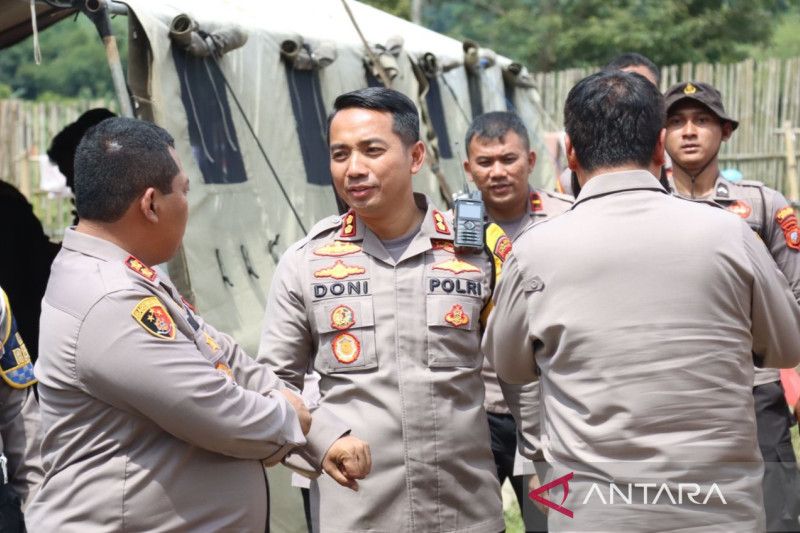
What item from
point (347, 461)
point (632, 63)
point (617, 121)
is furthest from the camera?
point (632, 63)

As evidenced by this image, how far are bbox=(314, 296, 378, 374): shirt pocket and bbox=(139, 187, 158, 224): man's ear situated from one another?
815mm

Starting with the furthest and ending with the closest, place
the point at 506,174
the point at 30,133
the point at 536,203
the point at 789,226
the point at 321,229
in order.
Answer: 1. the point at 30,133
2. the point at 536,203
3. the point at 506,174
4. the point at 789,226
5. the point at 321,229

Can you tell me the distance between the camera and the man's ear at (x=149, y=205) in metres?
2.64

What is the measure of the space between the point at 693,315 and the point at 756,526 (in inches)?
20.9

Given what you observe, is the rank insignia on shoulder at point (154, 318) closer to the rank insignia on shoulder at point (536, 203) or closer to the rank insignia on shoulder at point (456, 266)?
the rank insignia on shoulder at point (456, 266)

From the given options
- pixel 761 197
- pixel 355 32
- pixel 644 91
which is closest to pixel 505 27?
pixel 355 32

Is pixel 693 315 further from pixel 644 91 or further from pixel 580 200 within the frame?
pixel 644 91

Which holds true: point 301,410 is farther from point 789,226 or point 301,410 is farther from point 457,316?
point 789,226

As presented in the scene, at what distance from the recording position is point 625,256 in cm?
260

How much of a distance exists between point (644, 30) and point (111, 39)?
17.0 m

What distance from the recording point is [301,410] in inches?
114

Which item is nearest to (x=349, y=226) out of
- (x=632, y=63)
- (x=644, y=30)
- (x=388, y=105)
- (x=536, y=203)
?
(x=388, y=105)

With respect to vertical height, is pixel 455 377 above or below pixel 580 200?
below

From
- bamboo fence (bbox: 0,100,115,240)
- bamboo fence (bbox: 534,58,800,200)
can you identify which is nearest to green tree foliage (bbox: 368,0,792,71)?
bamboo fence (bbox: 534,58,800,200)
